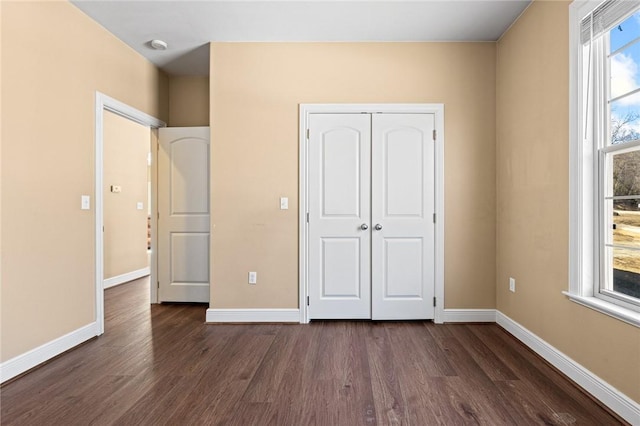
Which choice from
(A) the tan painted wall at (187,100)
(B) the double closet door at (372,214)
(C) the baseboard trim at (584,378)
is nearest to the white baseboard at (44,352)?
(B) the double closet door at (372,214)

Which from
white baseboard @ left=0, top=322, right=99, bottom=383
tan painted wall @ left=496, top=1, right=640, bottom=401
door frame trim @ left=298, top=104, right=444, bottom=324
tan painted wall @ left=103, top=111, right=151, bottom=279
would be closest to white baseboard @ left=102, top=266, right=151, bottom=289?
tan painted wall @ left=103, top=111, right=151, bottom=279

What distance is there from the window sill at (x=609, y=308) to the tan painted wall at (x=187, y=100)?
4013 millimetres

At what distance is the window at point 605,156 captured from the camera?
185 centimetres

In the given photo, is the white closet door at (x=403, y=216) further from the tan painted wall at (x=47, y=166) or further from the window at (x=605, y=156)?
the tan painted wall at (x=47, y=166)

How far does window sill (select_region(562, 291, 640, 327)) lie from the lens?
172 cm

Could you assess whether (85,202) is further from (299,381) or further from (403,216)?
(403,216)

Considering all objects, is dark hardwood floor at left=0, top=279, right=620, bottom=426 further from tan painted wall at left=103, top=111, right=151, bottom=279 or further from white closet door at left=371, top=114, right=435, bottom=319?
tan painted wall at left=103, top=111, right=151, bottom=279

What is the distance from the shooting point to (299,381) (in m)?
2.15

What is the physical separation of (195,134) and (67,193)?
156 cm

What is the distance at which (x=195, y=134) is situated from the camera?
385cm

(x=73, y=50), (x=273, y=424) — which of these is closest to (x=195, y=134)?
(x=73, y=50)

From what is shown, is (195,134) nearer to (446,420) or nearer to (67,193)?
(67,193)

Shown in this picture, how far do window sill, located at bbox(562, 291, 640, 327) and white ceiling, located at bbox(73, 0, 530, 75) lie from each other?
2.29 metres

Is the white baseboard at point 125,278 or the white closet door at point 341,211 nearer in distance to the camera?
the white closet door at point 341,211
